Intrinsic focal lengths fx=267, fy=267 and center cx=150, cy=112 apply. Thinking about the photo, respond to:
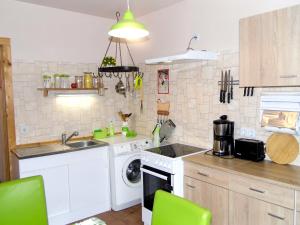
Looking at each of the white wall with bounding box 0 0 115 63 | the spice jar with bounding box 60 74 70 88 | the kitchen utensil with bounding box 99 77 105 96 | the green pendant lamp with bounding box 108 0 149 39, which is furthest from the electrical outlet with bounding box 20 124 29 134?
the green pendant lamp with bounding box 108 0 149 39

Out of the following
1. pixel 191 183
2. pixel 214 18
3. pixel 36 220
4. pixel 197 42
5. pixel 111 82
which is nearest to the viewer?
pixel 36 220

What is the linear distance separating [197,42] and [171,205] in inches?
83.0

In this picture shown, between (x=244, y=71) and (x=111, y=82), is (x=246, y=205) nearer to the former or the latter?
(x=244, y=71)

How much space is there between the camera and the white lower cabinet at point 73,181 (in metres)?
2.89

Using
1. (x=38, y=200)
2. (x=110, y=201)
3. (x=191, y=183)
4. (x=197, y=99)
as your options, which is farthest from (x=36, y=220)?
(x=197, y=99)

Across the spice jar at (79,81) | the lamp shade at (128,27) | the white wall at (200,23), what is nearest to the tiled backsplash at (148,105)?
Result: the spice jar at (79,81)

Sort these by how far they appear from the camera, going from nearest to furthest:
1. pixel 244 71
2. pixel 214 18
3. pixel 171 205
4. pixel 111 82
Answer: pixel 171 205, pixel 244 71, pixel 214 18, pixel 111 82

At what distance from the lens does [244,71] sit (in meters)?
2.34

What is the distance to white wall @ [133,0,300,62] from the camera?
261 cm

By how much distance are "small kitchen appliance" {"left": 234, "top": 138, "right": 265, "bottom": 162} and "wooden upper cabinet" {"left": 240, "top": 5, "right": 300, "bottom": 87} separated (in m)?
0.54

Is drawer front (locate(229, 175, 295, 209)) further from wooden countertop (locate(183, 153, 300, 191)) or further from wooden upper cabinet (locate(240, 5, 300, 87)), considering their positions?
wooden upper cabinet (locate(240, 5, 300, 87))

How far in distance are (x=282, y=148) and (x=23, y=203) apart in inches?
81.8

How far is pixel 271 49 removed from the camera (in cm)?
213

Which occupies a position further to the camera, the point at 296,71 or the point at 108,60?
the point at 108,60
